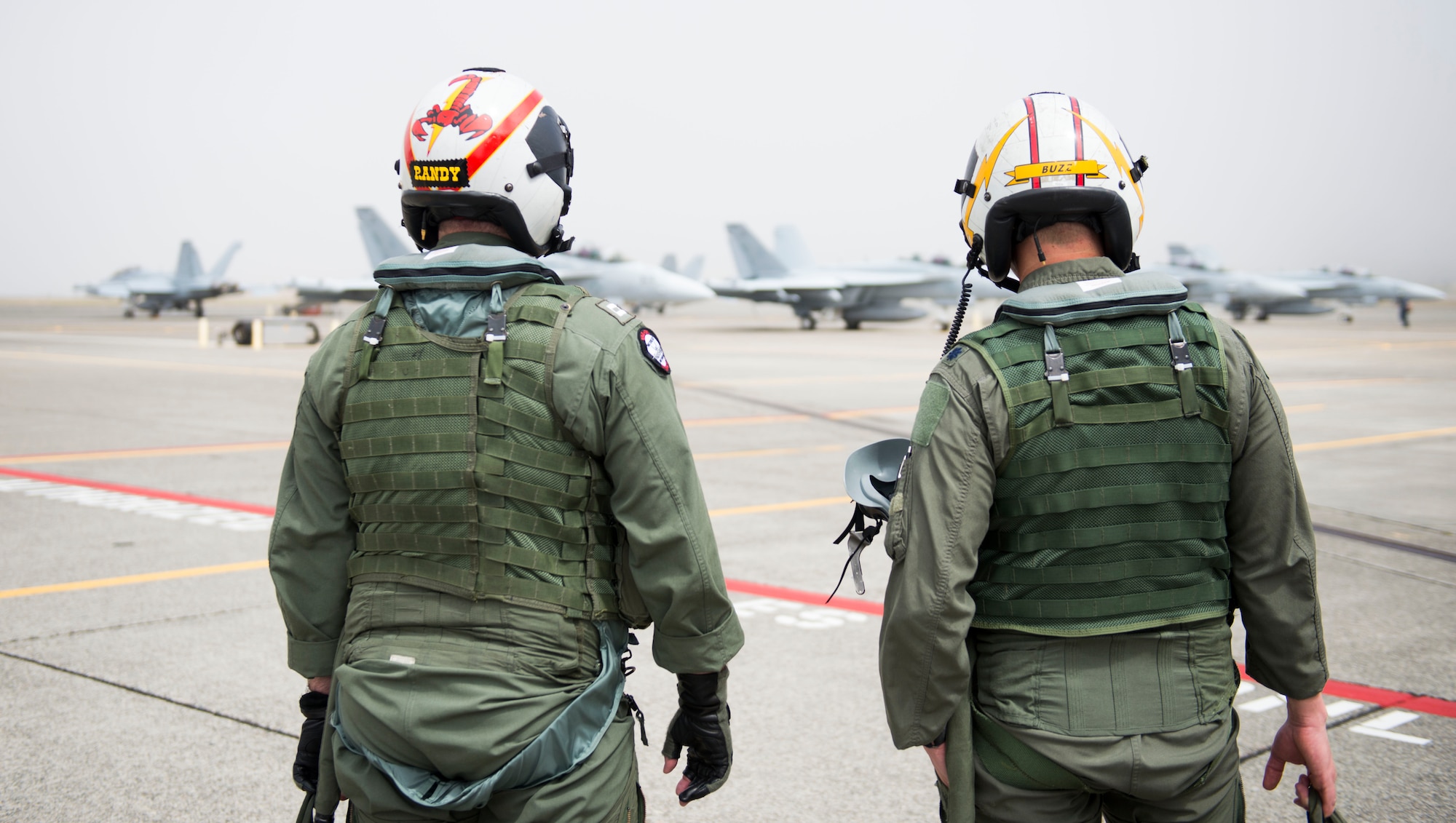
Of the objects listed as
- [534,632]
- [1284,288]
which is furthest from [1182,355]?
[1284,288]

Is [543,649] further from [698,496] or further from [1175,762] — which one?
[1175,762]

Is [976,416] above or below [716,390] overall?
above

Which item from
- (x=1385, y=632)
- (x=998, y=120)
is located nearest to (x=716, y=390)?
(x=1385, y=632)

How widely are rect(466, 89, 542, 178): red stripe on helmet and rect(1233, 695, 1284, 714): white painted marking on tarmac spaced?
3.81 metres

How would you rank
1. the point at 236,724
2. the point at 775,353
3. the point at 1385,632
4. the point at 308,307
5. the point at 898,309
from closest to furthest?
the point at 236,724 → the point at 1385,632 → the point at 775,353 → the point at 898,309 → the point at 308,307

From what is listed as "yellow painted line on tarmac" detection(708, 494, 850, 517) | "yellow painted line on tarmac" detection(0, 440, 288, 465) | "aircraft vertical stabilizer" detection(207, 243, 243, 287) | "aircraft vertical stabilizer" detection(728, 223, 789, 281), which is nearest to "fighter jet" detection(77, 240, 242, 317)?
"aircraft vertical stabilizer" detection(207, 243, 243, 287)

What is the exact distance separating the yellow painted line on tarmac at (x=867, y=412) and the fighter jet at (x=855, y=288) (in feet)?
95.9

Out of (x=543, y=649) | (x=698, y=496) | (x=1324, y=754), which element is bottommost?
(x=1324, y=754)

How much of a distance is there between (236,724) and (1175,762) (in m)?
3.65

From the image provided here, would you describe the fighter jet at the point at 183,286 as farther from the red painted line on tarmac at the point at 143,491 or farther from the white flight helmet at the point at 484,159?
the white flight helmet at the point at 484,159

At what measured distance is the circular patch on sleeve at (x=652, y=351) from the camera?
7.55 ft

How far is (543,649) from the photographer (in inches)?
86.0

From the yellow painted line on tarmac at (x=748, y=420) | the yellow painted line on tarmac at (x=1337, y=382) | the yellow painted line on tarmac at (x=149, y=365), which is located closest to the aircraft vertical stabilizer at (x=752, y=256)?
the yellow painted line on tarmac at (x=149, y=365)

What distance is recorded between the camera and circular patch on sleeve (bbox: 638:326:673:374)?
7.55 feet
